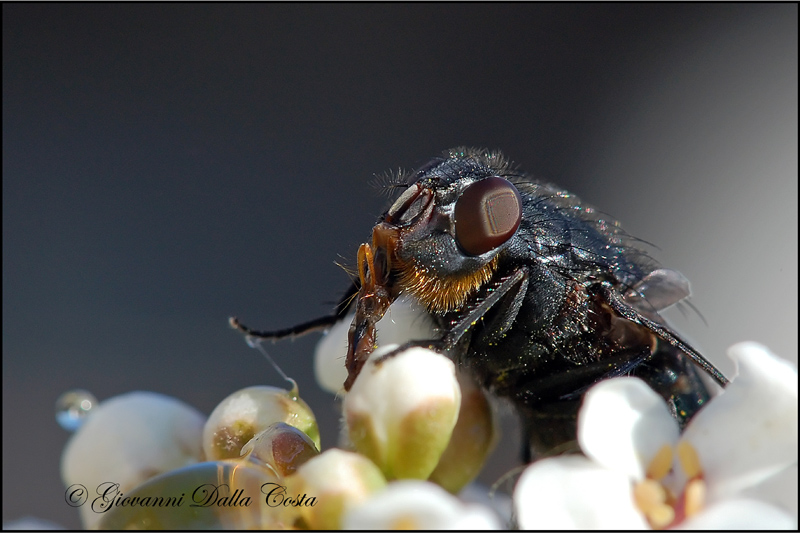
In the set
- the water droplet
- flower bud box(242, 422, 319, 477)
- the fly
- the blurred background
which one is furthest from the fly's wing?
the blurred background

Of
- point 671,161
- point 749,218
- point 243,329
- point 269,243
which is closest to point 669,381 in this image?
point 243,329

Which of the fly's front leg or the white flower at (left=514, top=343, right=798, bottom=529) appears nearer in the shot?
the white flower at (left=514, top=343, right=798, bottom=529)

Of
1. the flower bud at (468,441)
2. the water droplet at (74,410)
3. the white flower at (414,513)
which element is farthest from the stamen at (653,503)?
the water droplet at (74,410)

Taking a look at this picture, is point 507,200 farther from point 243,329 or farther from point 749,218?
point 749,218

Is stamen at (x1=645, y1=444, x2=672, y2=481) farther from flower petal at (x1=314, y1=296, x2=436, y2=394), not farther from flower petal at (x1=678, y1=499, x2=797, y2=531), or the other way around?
flower petal at (x1=314, y1=296, x2=436, y2=394)

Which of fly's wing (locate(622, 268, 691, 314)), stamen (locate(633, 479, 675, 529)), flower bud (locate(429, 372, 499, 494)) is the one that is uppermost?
fly's wing (locate(622, 268, 691, 314))

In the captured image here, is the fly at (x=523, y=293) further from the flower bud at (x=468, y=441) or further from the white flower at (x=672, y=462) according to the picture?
the white flower at (x=672, y=462)
